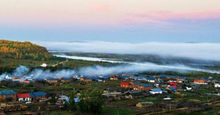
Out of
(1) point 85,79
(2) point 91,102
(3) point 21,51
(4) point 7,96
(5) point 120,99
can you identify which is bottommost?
Result: (5) point 120,99

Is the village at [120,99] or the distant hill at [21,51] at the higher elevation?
the distant hill at [21,51]

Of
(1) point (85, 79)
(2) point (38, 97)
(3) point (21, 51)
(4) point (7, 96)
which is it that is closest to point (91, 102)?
(2) point (38, 97)

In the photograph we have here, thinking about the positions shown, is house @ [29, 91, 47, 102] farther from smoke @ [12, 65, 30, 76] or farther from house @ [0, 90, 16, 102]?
smoke @ [12, 65, 30, 76]

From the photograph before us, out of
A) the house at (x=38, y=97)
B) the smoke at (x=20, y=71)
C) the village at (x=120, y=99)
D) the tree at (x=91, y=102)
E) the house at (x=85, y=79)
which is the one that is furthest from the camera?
the smoke at (x=20, y=71)

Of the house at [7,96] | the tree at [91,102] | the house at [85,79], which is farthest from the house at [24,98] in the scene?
the house at [85,79]

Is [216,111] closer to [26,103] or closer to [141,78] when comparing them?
[26,103]

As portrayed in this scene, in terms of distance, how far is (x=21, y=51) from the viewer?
191 feet

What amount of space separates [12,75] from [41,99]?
13.4 m

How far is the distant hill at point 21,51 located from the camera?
52.4 metres

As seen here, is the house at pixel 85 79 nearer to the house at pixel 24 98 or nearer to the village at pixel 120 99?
the village at pixel 120 99

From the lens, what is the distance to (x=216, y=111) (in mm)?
18703

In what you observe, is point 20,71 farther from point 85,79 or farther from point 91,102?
point 91,102

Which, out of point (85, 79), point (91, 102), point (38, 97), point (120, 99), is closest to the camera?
point (91, 102)

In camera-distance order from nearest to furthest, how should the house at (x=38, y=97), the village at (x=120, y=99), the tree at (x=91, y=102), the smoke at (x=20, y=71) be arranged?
the tree at (x=91, y=102), the village at (x=120, y=99), the house at (x=38, y=97), the smoke at (x=20, y=71)
